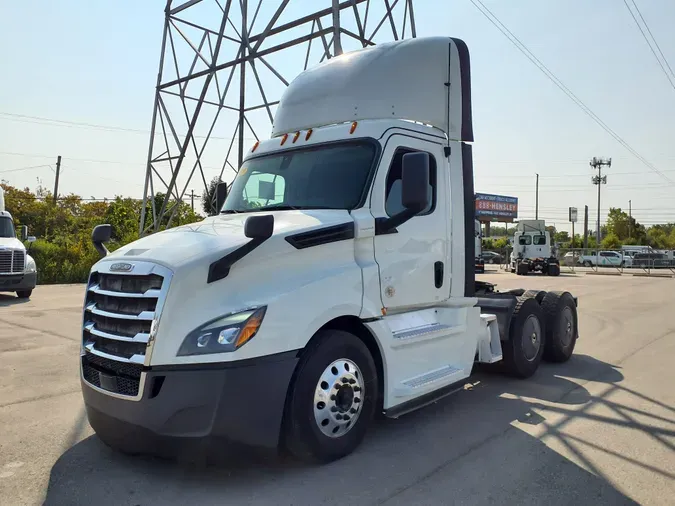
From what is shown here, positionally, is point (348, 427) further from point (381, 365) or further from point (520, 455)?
point (520, 455)

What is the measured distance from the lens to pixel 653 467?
4.08 m

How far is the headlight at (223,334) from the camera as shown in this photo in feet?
11.2

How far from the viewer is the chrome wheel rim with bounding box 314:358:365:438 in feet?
12.8

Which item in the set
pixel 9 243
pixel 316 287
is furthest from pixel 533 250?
pixel 316 287

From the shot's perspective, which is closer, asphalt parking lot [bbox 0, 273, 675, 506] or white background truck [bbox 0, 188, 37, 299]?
asphalt parking lot [bbox 0, 273, 675, 506]

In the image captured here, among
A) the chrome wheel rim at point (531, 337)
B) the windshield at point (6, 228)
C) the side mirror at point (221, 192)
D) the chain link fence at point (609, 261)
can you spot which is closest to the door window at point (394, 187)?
the side mirror at point (221, 192)

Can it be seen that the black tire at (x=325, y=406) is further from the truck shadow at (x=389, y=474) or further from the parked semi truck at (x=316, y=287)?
the truck shadow at (x=389, y=474)

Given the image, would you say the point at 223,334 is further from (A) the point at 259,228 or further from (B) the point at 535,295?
(B) the point at 535,295

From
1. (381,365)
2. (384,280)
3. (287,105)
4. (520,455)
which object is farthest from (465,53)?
(520,455)

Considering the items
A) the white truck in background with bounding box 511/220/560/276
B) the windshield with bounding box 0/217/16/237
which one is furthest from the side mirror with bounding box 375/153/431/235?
the white truck in background with bounding box 511/220/560/276

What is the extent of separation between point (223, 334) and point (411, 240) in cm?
200

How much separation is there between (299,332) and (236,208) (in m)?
1.92

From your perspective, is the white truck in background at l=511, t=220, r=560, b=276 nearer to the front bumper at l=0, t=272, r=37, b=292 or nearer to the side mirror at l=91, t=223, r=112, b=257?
the front bumper at l=0, t=272, r=37, b=292

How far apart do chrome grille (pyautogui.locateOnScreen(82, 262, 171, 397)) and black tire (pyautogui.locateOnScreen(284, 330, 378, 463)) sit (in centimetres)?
104
